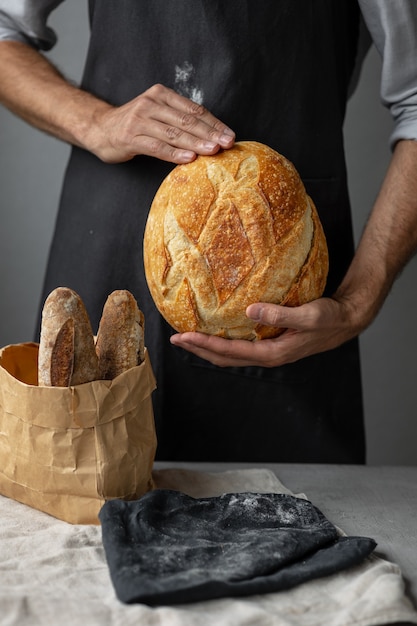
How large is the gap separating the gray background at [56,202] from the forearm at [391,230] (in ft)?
4.44

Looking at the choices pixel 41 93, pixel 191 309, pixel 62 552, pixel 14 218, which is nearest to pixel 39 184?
pixel 14 218

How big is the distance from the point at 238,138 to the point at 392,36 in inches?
15.0

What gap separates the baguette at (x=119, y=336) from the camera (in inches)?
54.8

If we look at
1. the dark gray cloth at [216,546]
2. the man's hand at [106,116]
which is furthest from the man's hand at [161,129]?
the dark gray cloth at [216,546]

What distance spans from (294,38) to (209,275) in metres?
0.68

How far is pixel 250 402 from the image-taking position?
1.94 meters

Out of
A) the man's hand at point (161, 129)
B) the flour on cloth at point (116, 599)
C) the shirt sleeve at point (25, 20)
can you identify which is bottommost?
the flour on cloth at point (116, 599)

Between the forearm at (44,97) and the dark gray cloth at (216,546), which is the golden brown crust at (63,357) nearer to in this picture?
the dark gray cloth at (216,546)

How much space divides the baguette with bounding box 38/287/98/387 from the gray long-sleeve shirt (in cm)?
89

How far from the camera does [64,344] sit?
131cm

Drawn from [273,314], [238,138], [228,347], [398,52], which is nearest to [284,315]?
[273,314]

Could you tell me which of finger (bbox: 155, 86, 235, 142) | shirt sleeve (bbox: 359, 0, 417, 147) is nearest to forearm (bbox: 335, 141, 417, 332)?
shirt sleeve (bbox: 359, 0, 417, 147)

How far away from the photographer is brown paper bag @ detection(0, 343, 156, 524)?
1308 mm

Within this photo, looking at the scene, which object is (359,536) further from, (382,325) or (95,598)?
(382,325)
